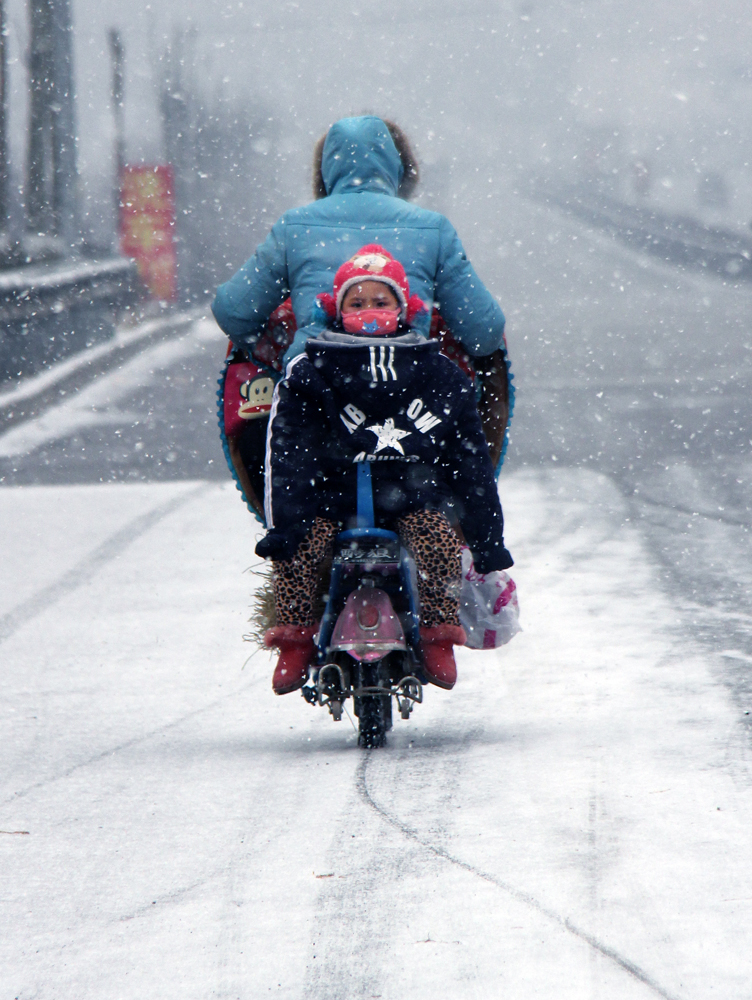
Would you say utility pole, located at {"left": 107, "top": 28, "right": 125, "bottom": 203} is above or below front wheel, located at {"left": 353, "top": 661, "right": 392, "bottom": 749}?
above

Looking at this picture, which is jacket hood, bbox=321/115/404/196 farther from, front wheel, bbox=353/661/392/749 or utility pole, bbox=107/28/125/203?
utility pole, bbox=107/28/125/203

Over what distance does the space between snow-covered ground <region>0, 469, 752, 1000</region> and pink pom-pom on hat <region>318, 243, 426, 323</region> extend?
127cm

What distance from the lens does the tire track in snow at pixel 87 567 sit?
6.22 metres

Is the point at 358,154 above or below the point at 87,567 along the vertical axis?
above

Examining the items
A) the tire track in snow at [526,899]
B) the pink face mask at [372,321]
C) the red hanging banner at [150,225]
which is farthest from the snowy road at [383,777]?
the red hanging banner at [150,225]

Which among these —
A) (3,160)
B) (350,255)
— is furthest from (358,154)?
(3,160)

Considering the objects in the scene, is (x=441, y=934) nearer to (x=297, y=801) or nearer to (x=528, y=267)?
(x=297, y=801)

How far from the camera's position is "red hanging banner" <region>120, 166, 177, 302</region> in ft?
86.3

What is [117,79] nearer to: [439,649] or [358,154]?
[358,154]

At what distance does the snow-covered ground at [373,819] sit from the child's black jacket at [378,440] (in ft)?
2.29

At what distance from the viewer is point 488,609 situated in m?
4.40

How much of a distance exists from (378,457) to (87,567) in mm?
3743

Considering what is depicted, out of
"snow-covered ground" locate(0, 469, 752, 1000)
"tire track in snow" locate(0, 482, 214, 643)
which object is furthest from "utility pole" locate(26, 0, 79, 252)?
"snow-covered ground" locate(0, 469, 752, 1000)

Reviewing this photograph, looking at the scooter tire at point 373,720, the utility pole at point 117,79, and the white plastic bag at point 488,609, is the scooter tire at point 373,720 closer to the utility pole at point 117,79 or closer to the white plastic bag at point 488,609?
the white plastic bag at point 488,609
